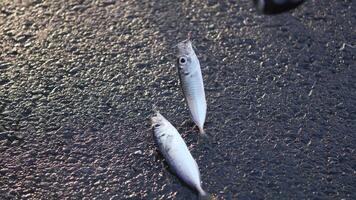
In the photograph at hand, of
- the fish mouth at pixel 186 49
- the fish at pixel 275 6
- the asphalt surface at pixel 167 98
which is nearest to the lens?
the asphalt surface at pixel 167 98

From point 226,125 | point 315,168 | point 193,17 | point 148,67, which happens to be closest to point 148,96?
point 148,67

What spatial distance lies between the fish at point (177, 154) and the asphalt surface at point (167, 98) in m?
0.06

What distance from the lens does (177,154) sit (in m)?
2.83

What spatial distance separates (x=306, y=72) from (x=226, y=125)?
59 cm

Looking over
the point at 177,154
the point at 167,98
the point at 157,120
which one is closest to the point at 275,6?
the point at 167,98

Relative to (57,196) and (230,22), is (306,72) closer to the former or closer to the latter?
(230,22)

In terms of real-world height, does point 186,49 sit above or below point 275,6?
above

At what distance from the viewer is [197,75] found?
9.70ft

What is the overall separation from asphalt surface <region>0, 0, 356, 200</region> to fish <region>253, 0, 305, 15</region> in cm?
4

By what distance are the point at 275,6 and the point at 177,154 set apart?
49.5 inches

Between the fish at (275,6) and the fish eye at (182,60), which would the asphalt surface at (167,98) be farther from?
the fish eye at (182,60)

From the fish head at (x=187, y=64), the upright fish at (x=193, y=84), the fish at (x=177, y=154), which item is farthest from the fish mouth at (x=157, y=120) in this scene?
the fish head at (x=187, y=64)

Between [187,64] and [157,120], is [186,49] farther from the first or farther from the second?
[157,120]

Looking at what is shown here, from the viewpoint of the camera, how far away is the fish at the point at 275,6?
142 inches
